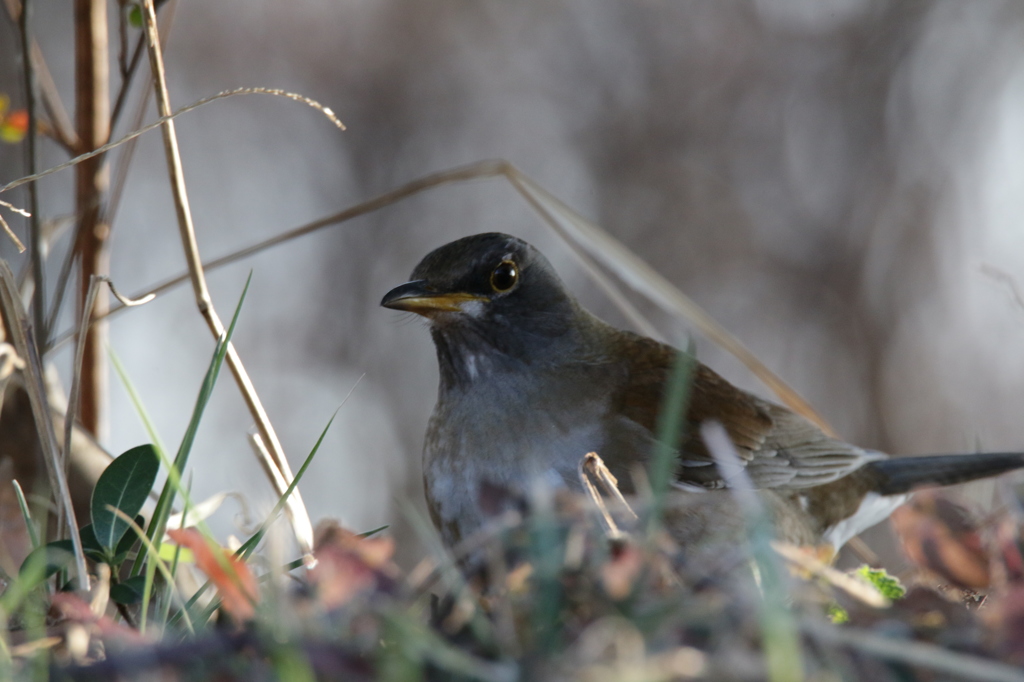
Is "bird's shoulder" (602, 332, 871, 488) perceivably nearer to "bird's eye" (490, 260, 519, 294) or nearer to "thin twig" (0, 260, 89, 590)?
"bird's eye" (490, 260, 519, 294)

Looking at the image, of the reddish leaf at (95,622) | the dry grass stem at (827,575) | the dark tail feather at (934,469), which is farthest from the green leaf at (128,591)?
the dark tail feather at (934,469)

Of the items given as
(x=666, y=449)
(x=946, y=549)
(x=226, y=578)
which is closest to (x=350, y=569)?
(x=226, y=578)

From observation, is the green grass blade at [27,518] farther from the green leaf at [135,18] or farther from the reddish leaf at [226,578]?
the green leaf at [135,18]

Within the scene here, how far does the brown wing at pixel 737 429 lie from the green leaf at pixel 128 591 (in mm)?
1931

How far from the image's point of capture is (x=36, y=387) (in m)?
1.98

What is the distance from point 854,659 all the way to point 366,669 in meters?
0.58

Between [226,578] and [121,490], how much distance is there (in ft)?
2.14

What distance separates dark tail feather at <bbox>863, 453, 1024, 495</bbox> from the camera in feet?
13.1

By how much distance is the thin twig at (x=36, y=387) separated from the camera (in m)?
1.87

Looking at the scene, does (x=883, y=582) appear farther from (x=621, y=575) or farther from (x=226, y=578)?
(x=226, y=578)

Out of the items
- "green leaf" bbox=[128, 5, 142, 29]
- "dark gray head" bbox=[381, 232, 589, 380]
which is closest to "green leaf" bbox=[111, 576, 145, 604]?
"dark gray head" bbox=[381, 232, 589, 380]

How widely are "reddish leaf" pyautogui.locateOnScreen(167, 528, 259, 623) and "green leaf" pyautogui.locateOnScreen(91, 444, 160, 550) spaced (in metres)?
0.47

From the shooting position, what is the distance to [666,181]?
33.8 feet

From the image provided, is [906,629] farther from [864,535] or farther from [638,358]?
[864,535]
